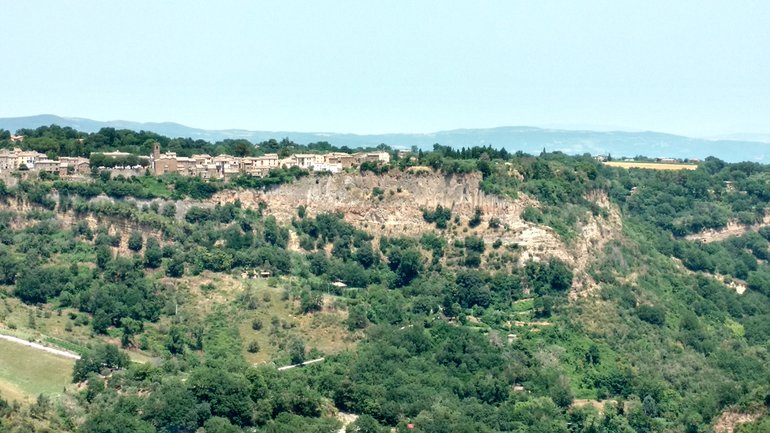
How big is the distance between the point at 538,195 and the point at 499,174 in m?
3.03

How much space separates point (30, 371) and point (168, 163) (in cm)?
2853

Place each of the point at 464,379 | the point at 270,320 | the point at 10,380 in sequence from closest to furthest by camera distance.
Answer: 1. the point at 10,380
2. the point at 464,379
3. the point at 270,320

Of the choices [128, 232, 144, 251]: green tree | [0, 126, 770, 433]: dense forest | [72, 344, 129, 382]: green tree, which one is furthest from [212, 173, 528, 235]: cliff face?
[72, 344, 129, 382]: green tree

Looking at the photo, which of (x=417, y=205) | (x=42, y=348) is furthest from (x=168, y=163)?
(x=42, y=348)

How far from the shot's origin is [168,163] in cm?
8225

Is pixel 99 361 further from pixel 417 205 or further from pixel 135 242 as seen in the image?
pixel 417 205

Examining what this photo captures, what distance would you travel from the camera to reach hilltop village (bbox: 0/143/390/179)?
7975 cm

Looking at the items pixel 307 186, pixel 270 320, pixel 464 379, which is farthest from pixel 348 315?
pixel 307 186

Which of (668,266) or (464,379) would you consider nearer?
(464,379)

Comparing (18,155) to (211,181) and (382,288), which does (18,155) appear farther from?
(382,288)

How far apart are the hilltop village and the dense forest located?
1.64 meters

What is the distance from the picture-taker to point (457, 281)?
73.1 meters

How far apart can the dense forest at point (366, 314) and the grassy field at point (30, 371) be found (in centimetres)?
98

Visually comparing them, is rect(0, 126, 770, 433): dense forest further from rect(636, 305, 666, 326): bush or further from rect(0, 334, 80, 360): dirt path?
rect(0, 334, 80, 360): dirt path
